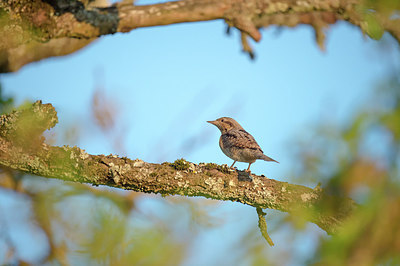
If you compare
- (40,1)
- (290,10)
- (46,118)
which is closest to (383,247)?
(46,118)

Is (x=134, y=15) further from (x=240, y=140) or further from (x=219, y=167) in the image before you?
(x=240, y=140)

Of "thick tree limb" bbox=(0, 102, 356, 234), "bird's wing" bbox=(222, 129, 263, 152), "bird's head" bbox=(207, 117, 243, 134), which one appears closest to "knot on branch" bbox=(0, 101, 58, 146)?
"thick tree limb" bbox=(0, 102, 356, 234)

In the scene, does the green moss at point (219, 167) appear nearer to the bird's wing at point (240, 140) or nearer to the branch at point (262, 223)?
the branch at point (262, 223)

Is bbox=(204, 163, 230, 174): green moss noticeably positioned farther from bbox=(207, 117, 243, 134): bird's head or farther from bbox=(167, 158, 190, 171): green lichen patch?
bbox=(207, 117, 243, 134): bird's head

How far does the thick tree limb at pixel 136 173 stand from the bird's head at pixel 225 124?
2.94m

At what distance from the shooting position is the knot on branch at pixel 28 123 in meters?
3.45

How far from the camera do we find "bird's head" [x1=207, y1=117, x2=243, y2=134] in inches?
275

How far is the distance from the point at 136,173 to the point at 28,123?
43.3 inches

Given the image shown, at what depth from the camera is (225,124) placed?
7.07 metres

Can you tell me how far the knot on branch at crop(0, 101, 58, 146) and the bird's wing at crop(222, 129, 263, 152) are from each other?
2885mm

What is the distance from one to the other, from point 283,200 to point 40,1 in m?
3.31

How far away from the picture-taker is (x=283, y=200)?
3904 millimetres

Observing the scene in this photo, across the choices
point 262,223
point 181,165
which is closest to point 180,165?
point 181,165

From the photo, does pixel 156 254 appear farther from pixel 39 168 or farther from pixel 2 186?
pixel 2 186
